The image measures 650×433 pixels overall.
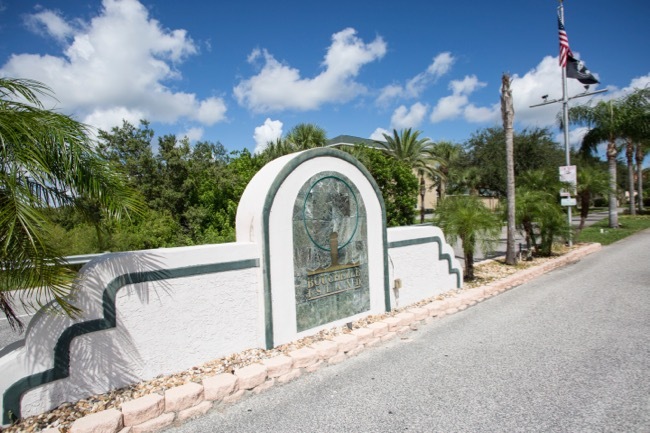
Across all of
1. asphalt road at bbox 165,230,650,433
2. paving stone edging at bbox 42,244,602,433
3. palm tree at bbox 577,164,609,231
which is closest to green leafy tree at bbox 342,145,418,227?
palm tree at bbox 577,164,609,231

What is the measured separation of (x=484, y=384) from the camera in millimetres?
4191

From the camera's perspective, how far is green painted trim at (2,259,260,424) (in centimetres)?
324

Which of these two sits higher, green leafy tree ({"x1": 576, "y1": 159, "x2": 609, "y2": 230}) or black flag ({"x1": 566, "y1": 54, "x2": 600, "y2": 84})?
black flag ({"x1": 566, "y1": 54, "x2": 600, "y2": 84})

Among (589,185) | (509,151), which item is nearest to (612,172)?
(589,185)

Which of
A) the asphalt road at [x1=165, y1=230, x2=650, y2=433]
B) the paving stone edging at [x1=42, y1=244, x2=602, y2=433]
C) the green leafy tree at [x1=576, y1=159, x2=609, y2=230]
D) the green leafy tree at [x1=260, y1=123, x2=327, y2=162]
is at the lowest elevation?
the asphalt road at [x1=165, y1=230, x2=650, y2=433]

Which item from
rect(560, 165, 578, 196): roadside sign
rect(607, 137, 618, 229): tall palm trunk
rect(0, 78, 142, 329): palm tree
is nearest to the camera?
rect(0, 78, 142, 329): palm tree

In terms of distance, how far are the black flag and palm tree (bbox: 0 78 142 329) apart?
17.2 meters

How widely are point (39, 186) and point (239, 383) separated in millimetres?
2630

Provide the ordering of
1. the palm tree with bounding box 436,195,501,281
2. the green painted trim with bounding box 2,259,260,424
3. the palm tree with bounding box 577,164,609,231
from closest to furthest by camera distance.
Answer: the green painted trim with bounding box 2,259,260,424, the palm tree with bounding box 436,195,501,281, the palm tree with bounding box 577,164,609,231

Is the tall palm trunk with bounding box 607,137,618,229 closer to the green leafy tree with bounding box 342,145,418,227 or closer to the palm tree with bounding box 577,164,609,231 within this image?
the palm tree with bounding box 577,164,609,231

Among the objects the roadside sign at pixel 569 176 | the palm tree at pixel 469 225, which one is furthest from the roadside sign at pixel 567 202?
the palm tree at pixel 469 225

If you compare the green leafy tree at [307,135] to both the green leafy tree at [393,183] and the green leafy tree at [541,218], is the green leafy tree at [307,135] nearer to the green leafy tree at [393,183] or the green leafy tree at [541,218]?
the green leafy tree at [393,183]

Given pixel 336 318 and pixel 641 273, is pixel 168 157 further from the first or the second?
pixel 641 273

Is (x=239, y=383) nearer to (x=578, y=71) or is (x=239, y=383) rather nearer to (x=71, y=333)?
(x=71, y=333)
